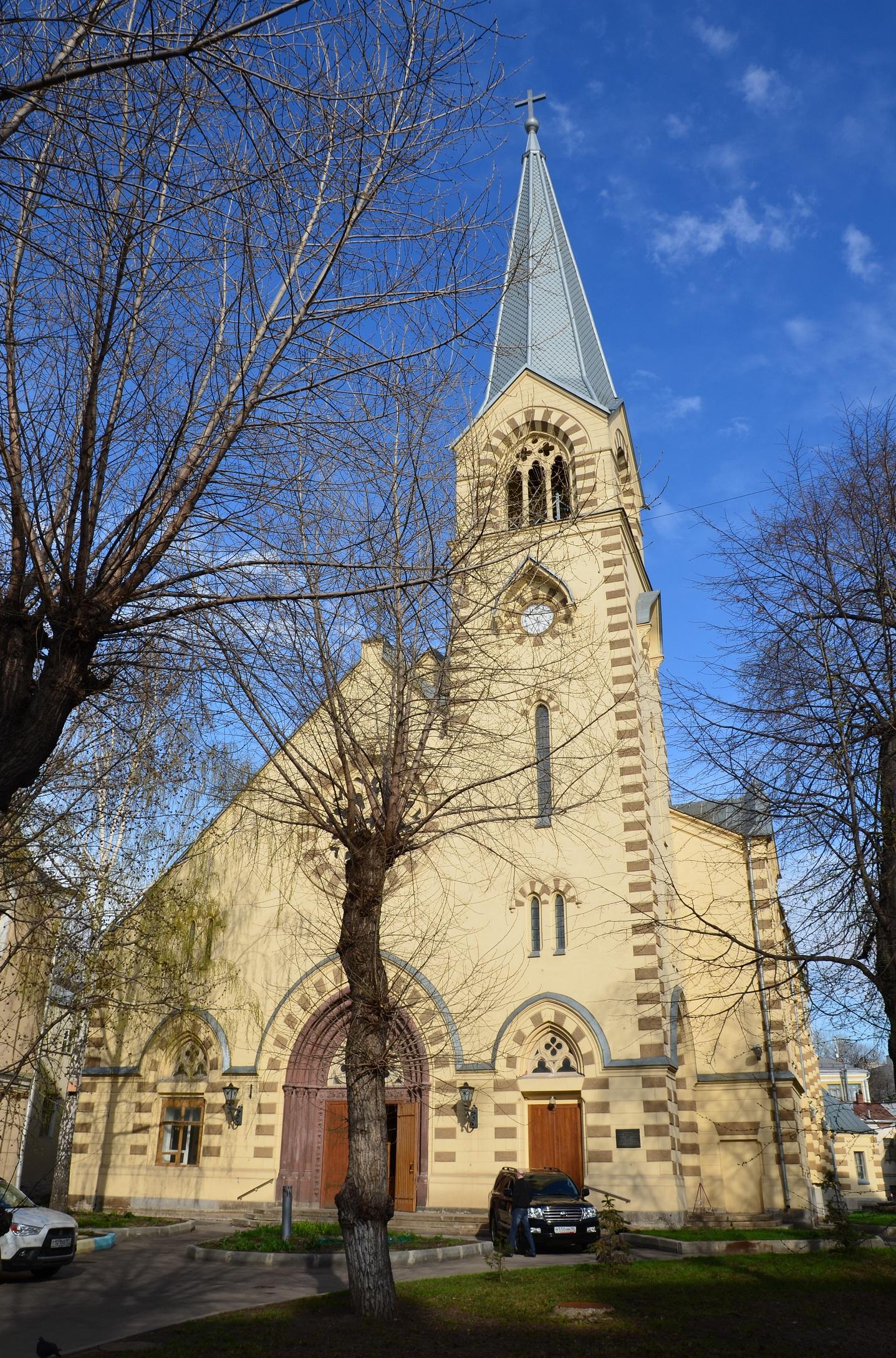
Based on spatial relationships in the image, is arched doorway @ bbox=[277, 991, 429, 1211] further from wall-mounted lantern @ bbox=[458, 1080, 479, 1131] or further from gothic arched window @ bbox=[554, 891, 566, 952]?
gothic arched window @ bbox=[554, 891, 566, 952]

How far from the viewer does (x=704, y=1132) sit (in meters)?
22.1

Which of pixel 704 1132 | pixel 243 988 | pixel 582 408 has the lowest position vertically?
pixel 704 1132

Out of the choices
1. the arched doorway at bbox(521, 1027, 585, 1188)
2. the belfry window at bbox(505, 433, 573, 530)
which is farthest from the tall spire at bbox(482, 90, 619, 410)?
the arched doorway at bbox(521, 1027, 585, 1188)

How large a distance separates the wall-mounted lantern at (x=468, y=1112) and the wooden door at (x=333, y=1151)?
2.59 metres

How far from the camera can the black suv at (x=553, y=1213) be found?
56.0ft

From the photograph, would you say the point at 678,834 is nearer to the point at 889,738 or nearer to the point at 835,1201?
the point at 835,1201

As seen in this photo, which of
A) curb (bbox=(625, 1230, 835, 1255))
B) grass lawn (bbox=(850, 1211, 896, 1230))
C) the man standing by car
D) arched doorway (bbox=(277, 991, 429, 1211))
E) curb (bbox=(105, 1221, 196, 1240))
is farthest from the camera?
grass lawn (bbox=(850, 1211, 896, 1230))

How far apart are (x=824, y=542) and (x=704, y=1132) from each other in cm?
1449

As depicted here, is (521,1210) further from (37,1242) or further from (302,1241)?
(37,1242)

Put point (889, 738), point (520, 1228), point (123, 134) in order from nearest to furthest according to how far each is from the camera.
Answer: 1. point (123, 134)
2. point (889, 738)
3. point (520, 1228)

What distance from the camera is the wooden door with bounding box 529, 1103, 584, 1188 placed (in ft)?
66.5

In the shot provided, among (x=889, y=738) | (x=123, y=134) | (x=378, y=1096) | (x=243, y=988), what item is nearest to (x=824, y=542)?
(x=889, y=738)

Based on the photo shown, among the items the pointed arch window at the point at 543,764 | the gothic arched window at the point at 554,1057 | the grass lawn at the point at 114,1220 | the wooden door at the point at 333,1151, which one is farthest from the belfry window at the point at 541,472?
the grass lawn at the point at 114,1220

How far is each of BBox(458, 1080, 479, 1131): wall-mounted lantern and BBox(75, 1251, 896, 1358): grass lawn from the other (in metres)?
7.43
